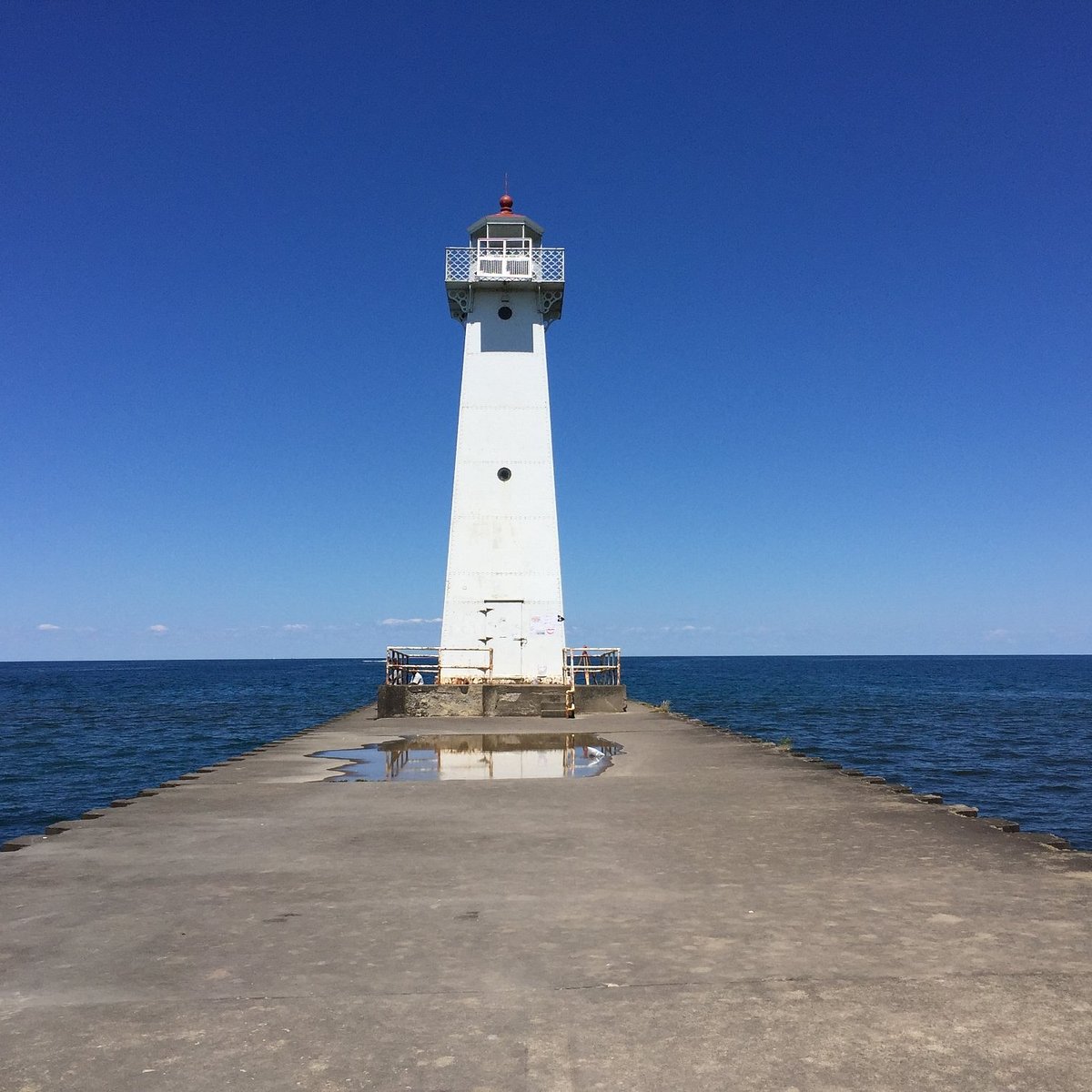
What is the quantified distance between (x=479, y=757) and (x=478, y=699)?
8.25 m

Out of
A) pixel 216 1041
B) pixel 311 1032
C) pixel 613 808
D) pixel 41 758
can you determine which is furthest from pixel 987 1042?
pixel 41 758

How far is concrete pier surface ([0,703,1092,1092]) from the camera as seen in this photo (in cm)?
418

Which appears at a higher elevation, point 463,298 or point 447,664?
point 463,298

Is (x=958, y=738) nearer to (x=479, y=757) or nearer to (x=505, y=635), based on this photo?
(x=505, y=635)

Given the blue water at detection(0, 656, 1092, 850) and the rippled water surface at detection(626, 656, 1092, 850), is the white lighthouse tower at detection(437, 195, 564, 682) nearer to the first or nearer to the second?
the blue water at detection(0, 656, 1092, 850)

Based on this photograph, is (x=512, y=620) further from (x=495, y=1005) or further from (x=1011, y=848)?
(x=495, y=1005)

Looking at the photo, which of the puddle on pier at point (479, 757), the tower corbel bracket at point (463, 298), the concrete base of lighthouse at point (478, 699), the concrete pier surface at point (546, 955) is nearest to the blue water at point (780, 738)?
the concrete base of lighthouse at point (478, 699)

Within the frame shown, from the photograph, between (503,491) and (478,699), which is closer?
(478,699)

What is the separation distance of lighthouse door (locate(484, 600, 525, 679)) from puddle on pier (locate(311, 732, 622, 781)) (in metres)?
5.73

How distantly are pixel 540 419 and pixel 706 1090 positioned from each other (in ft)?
75.3

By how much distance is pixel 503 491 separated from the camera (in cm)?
2575

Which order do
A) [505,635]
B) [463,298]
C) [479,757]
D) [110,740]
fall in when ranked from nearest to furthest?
[479,757]
[505,635]
[463,298]
[110,740]

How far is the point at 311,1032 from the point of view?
4.51 m

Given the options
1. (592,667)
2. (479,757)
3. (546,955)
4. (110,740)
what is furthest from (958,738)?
(546,955)
